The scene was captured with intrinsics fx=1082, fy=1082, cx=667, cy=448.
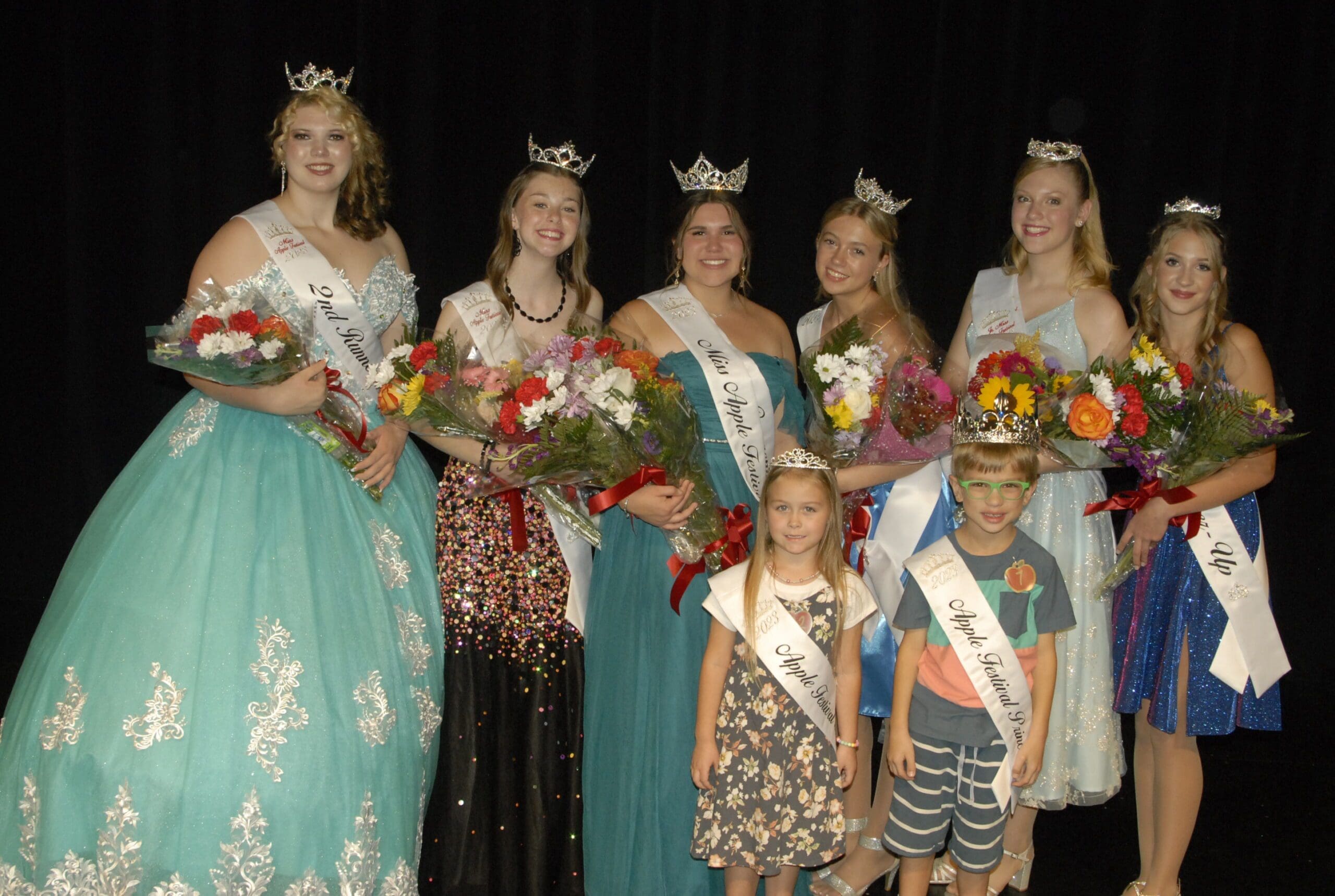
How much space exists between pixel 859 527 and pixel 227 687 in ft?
4.11

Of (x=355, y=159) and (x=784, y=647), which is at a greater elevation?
(x=355, y=159)

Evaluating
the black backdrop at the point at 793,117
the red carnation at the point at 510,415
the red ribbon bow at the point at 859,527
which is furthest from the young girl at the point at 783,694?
the black backdrop at the point at 793,117

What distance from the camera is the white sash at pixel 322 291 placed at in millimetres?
2148

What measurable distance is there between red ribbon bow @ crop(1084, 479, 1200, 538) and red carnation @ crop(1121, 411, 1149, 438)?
174 mm

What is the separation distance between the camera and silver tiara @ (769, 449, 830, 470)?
1.88m

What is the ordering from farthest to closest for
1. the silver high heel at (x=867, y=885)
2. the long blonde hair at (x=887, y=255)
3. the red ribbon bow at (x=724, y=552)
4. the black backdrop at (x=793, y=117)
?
the black backdrop at (x=793, y=117) → the long blonde hair at (x=887, y=255) → the silver high heel at (x=867, y=885) → the red ribbon bow at (x=724, y=552)

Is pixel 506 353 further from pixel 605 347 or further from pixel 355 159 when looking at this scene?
pixel 355 159

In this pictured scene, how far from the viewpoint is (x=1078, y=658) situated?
2.24 m

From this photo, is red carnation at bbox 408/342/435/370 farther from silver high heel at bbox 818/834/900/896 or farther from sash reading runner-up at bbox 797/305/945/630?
silver high heel at bbox 818/834/900/896

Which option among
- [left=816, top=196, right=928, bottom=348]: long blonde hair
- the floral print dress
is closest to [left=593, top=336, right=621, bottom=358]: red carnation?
the floral print dress

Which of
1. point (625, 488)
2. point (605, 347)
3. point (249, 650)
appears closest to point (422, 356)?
point (605, 347)

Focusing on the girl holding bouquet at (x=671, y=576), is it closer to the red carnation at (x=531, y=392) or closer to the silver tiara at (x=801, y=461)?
the silver tiara at (x=801, y=461)

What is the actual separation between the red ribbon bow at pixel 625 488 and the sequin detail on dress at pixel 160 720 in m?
0.76

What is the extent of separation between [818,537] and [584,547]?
1.79 feet
